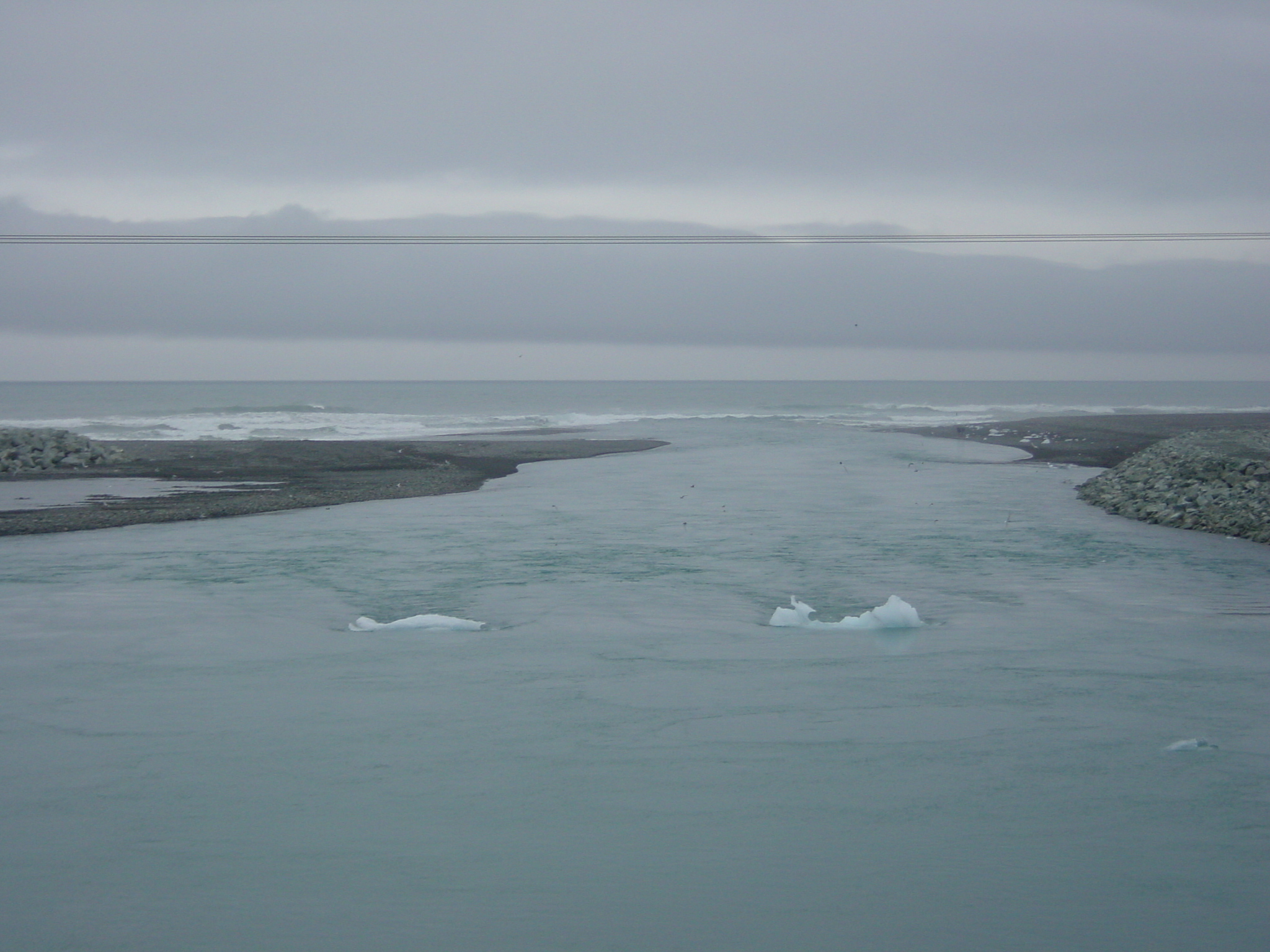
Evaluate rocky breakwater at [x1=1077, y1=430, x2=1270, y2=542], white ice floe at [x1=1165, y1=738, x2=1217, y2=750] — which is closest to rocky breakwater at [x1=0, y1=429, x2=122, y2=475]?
rocky breakwater at [x1=1077, y1=430, x2=1270, y2=542]

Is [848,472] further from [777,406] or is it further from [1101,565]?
[777,406]

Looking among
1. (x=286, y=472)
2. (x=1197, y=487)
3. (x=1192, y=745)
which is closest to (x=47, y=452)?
(x=286, y=472)

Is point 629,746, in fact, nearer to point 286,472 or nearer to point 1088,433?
point 286,472

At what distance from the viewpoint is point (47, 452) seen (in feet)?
104

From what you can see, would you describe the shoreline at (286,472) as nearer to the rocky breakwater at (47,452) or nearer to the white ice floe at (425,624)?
the rocky breakwater at (47,452)

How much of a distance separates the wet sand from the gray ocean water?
20.3 metres

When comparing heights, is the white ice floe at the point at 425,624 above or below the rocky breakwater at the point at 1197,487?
below

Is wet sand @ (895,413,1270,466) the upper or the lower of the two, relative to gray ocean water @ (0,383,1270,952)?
upper

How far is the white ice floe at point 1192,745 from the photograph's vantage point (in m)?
8.48

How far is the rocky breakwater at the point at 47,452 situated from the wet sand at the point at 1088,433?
2971 centimetres

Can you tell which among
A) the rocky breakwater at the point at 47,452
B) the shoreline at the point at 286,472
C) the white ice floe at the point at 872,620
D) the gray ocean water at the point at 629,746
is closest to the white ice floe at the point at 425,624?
the gray ocean water at the point at 629,746

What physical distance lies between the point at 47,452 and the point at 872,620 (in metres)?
27.6

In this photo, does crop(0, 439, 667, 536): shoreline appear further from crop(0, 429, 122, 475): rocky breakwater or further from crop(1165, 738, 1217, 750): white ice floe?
crop(1165, 738, 1217, 750): white ice floe

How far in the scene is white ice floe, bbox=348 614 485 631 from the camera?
1230 cm
